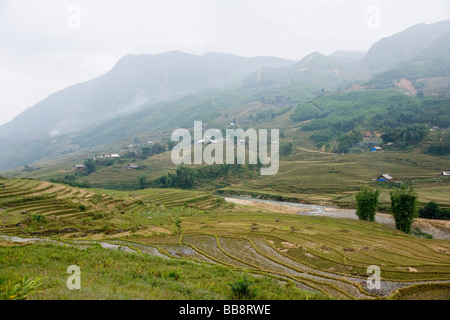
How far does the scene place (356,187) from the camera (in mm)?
67312

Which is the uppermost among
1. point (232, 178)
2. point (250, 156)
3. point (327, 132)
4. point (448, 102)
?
point (448, 102)

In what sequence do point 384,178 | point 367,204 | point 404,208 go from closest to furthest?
point 404,208, point 367,204, point 384,178

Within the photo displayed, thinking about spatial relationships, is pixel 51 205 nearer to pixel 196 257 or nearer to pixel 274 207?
pixel 196 257

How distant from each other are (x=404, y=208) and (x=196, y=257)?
34.5 metres

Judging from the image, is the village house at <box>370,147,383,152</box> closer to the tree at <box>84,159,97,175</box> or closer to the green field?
the green field

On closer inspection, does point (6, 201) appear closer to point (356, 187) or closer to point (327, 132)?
point (356, 187)

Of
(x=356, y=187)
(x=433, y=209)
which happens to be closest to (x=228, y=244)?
(x=433, y=209)

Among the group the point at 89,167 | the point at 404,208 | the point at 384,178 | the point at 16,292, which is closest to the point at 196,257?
the point at 16,292

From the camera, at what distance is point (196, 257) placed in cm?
2092

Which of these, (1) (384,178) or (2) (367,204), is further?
(1) (384,178)

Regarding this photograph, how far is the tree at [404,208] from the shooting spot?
37781 mm

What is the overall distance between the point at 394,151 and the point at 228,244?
86195mm

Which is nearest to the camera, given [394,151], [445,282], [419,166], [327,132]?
[445,282]

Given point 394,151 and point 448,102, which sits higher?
point 448,102
